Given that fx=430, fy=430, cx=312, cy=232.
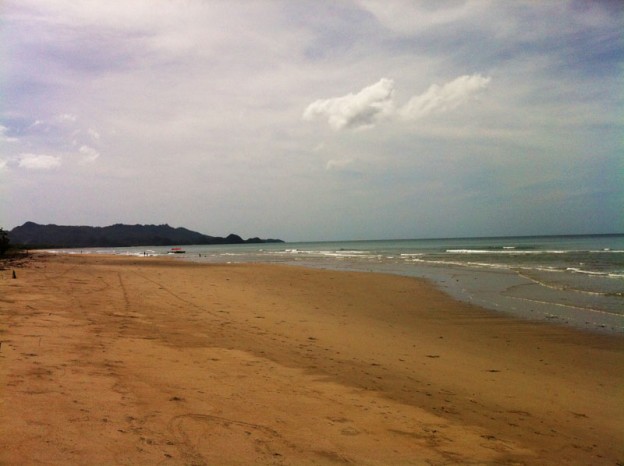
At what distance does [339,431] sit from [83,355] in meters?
3.72

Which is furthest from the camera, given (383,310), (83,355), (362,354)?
(383,310)

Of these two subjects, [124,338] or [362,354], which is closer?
[124,338]

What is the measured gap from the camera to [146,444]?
338cm

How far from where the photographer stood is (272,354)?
23.7 ft

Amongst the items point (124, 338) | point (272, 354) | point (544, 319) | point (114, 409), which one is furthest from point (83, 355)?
point (544, 319)

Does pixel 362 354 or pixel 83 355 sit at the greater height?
pixel 83 355

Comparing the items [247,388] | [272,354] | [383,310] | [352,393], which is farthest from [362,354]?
[383,310]

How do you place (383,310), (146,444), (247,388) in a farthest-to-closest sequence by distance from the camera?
(383,310)
(247,388)
(146,444)

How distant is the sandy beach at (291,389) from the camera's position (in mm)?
3582

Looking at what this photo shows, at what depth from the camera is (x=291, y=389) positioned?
210 inches

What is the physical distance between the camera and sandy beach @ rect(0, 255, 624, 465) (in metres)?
3.58

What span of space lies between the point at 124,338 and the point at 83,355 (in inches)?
57.8

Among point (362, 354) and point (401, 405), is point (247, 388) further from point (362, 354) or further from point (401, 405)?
point (362, 354)

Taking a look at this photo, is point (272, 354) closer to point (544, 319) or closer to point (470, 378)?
point (470, 378)
